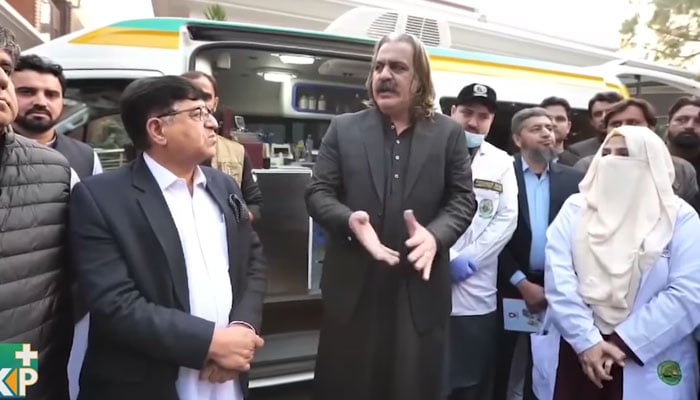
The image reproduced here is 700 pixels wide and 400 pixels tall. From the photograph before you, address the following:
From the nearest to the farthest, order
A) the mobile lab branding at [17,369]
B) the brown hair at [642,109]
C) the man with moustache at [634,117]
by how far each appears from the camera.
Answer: the mobile lab branding at [17,369], the man with moustache at [634,117], the brown hair at [642,109]

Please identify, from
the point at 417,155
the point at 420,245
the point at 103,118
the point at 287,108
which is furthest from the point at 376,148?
the point at 287,108

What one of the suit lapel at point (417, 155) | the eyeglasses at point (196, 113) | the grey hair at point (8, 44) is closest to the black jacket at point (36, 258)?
the grey hair at point (8, 44)

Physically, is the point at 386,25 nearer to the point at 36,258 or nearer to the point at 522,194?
the point at 522,194

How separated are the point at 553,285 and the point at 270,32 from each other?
7.54 ft

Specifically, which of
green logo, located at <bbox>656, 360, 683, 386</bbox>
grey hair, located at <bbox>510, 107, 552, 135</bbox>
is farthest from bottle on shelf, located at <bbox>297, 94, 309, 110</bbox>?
green logo, located at <bbox>656, 360, 683, 386</bbox>

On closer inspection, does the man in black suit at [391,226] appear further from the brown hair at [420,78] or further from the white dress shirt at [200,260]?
the white dress shirt at [200,260]

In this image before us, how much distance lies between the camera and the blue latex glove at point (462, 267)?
262 centimetres

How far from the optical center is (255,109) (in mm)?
6621

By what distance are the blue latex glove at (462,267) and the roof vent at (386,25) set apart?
2.34 meters

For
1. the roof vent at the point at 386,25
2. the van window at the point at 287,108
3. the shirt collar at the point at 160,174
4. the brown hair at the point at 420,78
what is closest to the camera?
the shirt collar at the point at 160,174

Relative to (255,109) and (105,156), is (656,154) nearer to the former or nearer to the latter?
(105,156)

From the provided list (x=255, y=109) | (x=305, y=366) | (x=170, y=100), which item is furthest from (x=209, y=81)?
(x=255, y=109)

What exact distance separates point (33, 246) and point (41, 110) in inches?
53.0

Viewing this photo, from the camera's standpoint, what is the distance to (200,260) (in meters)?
1.65
